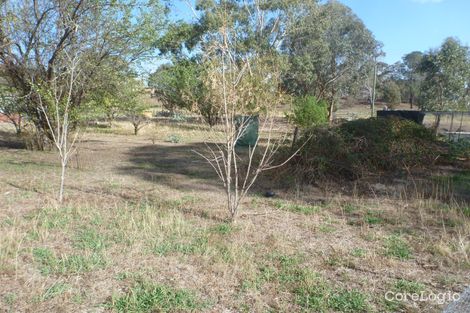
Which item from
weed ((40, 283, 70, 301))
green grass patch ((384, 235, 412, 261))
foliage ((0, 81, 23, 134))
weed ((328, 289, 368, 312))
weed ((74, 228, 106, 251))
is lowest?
weed ((40, 283, 70, 301))

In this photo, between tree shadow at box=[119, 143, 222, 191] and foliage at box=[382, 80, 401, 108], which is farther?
foliage at box=[382, 80, 401, 108]

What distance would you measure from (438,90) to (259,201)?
30.9 metres

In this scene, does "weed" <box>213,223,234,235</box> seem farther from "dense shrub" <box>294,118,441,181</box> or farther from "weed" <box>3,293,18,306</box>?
"dense shrub" <box>294,118,441,181</box>

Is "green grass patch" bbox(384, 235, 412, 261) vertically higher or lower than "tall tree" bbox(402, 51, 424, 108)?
lower

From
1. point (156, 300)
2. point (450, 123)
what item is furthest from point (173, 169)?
point (450, 123)

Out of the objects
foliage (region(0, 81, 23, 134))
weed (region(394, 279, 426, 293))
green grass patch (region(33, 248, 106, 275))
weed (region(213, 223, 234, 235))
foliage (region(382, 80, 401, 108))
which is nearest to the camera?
weed (region(394, 279, 426, 293))

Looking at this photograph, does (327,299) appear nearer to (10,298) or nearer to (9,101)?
(10,298)

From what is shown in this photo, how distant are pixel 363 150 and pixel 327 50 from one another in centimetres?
2086

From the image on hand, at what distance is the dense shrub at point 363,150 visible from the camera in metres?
7.80

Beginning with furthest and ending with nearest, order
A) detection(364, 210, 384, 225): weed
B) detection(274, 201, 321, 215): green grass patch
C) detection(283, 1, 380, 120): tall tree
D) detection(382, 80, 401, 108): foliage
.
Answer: detection(382, 80, 401, 108): foliage → detection(283, 1, 380, 120): tall tree → detection(274, 201, 321, 215): green grass patch → detection(364, 210, 384, 225): weed

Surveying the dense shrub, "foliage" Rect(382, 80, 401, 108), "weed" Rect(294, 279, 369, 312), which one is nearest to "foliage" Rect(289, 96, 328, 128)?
the dense shrub

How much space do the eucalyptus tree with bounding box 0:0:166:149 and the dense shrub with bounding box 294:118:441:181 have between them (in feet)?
17.5

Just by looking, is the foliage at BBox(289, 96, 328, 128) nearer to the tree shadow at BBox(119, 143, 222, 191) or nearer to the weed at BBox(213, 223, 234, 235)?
the tree shadow at BBox(119, 143, 222, 191)

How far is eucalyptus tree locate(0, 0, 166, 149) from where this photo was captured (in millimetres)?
9281
